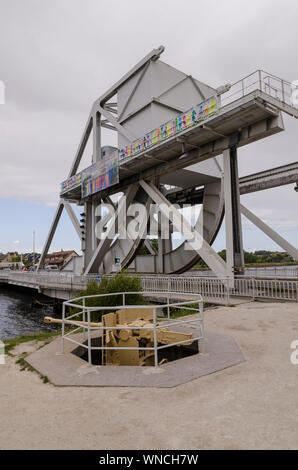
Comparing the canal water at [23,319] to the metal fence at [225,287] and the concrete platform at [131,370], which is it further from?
the concrete platform at [131,370]

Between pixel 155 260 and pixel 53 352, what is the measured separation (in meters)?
25.1

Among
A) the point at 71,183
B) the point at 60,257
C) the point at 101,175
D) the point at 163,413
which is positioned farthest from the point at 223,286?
the point at 60,257

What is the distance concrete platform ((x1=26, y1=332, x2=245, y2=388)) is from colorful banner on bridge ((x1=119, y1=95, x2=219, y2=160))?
13431 millimetres

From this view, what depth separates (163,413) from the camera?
11.7 ft

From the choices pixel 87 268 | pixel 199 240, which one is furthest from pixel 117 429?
pixel 87 268

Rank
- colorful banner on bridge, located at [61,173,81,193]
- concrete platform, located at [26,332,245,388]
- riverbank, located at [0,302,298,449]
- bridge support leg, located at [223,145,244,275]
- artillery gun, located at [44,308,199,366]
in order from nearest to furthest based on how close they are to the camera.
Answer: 1. riverbank, located at [0,302,298,449]
2. concrete platform, located at [26,332,245,388]
3. artillery gun, located at [44,308,199,366]
4. bridge support leg, located at [223,145,244,275]
5. colorful banner on bridge, located at [61,173,81,193]

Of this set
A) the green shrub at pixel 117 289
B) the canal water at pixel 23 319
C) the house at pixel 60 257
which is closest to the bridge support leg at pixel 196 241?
the green shrub at pixel 117 289

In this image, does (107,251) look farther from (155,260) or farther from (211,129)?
(211,129)

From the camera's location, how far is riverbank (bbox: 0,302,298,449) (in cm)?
302

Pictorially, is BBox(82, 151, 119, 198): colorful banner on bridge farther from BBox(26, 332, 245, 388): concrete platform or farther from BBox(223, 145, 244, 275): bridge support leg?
BBox(26, 332, 245, 388): concrete platform

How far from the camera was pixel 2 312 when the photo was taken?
2534cm

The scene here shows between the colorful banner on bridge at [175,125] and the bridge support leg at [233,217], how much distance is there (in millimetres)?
2541

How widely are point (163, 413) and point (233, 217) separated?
13997mm

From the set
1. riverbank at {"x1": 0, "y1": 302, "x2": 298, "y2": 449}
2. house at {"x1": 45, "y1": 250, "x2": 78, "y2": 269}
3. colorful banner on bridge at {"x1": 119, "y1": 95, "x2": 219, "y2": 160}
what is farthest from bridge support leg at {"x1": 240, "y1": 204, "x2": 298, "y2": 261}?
house at {"x1": 45, "y1": 250, "x2": 78, "y2": 269}
